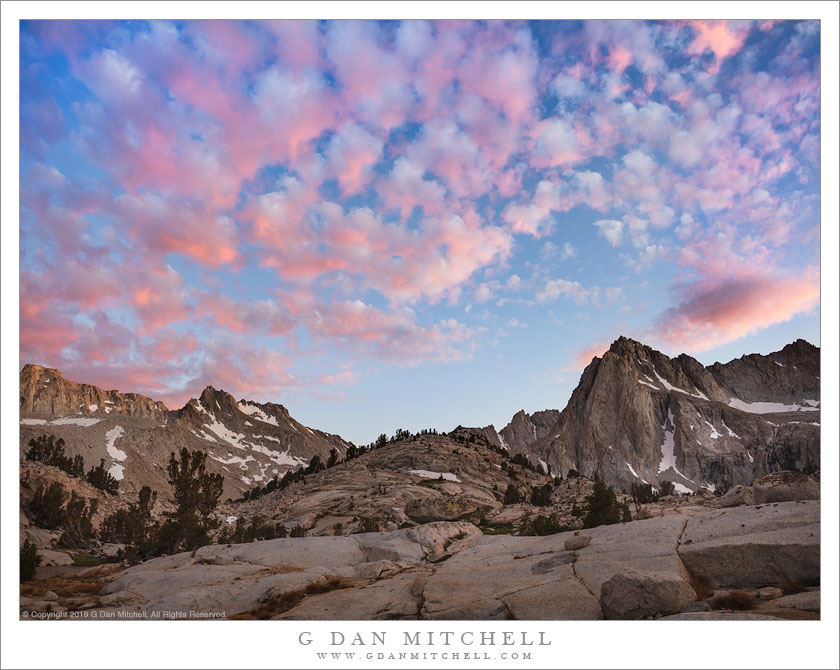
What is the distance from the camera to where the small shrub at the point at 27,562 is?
15203 mm

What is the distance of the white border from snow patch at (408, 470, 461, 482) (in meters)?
56.6

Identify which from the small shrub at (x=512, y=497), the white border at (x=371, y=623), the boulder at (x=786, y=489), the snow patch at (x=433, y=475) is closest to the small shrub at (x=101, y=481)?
the snow patch at (x=433, y=475)

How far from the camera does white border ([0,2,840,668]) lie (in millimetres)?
11023

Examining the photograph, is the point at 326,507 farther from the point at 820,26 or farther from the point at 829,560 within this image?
the point at 820,26

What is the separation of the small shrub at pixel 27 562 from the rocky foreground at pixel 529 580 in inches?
16.9

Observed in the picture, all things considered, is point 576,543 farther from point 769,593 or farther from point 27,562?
point 27,562

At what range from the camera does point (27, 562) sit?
16.2 metres

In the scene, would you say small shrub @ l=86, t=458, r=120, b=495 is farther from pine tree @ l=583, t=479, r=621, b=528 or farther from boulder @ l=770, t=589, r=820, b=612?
boulder @ l=770, t=589, r=820, b=612

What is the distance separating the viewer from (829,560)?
12.4 m

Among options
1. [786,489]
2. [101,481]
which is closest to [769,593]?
[786,489]

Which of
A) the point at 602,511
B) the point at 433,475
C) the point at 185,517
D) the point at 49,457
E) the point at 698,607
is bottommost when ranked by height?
the point at 433,475

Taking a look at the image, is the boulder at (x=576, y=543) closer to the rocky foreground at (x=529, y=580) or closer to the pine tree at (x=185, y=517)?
the rocky foreground at (x=529, y=580)

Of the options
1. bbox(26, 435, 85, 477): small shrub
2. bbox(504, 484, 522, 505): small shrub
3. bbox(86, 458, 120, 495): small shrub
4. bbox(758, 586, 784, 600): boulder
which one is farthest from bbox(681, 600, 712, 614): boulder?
bbox(86, 458, 120, 495): small shrub

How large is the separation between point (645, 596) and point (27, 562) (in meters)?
18.9
